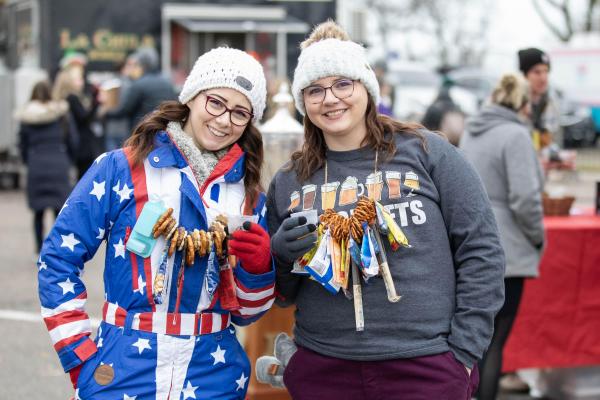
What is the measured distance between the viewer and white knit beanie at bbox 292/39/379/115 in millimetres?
2969

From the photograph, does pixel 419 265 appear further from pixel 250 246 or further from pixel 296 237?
pixel 250 246

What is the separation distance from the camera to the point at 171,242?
283cm

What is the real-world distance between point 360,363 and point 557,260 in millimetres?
2897

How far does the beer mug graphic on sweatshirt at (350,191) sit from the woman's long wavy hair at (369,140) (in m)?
0.12

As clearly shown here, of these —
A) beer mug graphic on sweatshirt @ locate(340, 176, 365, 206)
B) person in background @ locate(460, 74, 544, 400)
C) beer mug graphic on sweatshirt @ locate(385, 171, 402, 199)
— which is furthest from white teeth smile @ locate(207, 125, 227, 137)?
person in background @ locate(460, 74, 544, 400)

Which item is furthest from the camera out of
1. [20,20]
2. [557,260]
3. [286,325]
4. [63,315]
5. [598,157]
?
[598,157]

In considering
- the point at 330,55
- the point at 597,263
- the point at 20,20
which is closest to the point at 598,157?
the point at 20,20

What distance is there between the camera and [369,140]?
9.91 ft

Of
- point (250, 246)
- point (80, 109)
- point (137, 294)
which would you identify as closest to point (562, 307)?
point (250, 246)

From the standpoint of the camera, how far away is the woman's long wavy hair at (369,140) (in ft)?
9.83

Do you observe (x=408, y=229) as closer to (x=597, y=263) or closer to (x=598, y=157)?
(x=597, y=263)

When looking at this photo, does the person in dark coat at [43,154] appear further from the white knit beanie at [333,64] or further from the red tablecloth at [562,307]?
the white knit beanie at [333,64]

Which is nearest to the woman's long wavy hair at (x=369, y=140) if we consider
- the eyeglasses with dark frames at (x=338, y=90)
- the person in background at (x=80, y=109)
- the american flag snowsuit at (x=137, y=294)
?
the eyeglasses with dark frames at (x=338, y=90)

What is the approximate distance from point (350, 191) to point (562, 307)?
9.76ft
